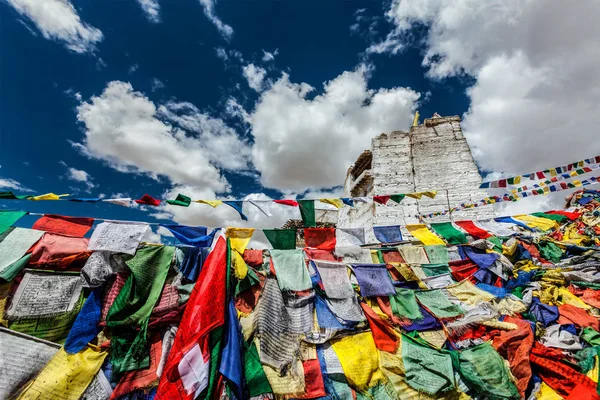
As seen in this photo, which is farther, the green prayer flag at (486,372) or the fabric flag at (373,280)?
the fabric flag at (373,280)

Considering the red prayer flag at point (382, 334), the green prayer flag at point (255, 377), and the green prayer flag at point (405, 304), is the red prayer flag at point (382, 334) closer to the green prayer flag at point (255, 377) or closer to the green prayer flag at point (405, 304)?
the green prayer flag at point (405, 304)

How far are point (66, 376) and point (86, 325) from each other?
728mm

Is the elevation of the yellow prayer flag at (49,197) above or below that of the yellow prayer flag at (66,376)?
above

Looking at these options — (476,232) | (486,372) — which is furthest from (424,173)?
(486,372)

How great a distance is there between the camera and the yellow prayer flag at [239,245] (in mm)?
5578

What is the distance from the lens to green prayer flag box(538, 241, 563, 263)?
8.41m

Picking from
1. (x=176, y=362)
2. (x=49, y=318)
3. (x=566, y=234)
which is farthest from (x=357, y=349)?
(x=566, y=234)

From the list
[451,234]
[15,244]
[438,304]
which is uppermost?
[451,234]

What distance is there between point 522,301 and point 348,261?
425cm

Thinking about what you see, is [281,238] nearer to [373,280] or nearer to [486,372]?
[373,280]

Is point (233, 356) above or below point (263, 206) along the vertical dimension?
below

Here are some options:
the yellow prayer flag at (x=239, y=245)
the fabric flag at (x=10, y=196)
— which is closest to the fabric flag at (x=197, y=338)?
the yellow prayer flag at (x=239, y=245)

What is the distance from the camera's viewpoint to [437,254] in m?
7.66

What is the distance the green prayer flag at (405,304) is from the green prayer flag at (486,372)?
3.32 ft
